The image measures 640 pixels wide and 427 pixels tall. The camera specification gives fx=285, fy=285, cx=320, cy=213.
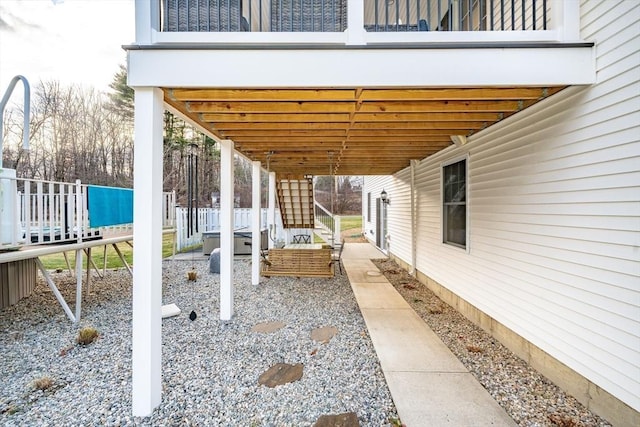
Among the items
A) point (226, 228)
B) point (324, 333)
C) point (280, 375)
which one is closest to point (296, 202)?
point (226, 228)

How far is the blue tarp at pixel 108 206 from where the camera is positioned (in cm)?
475

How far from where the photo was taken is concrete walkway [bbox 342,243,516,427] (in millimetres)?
2213

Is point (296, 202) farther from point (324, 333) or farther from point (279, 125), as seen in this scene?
point (324, 333)

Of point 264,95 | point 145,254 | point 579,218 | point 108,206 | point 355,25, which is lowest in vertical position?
point 145,254

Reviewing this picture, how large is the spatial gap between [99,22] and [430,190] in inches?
623

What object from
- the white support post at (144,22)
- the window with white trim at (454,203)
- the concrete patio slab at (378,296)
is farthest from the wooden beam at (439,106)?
the concrete patio slab at (378,296)

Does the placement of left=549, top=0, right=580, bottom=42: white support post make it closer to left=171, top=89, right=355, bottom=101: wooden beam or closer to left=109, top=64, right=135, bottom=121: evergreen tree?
left=171, top=89, right=355, bottom=101: wooden beam

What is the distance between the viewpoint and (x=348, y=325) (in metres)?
4.05

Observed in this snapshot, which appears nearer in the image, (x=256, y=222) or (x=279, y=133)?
(x=279, y=133)

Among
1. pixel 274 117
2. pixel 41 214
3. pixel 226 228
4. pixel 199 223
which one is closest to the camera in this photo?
pixel 274 117

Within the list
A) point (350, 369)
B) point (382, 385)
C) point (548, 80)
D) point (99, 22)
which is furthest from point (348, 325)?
point (99, 22)

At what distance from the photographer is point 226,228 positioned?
164 inches

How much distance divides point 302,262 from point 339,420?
4245 mm

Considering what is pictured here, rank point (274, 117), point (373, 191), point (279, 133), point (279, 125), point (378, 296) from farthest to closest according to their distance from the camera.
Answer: point (373, 191)
point (378, 296)
point (279, 133)
point (279, 125)
point (274, 117)
